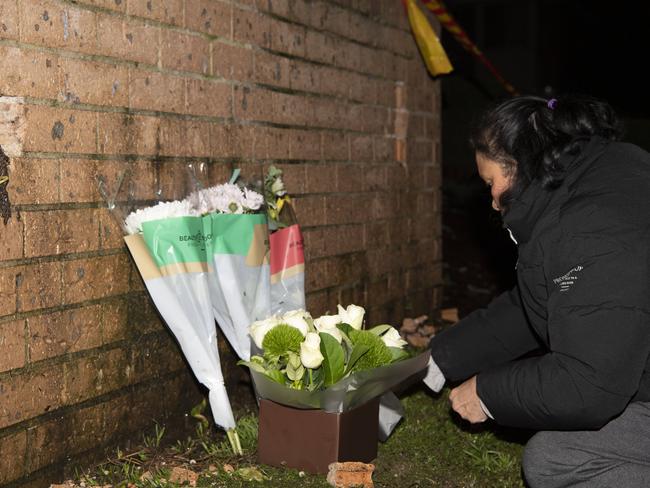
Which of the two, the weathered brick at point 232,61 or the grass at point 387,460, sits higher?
the weathered brick at point 232,61

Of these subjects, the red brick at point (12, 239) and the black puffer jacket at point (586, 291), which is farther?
the red brick at point (12, 239)

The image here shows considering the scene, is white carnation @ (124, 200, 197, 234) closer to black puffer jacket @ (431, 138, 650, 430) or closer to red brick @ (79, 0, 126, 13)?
red brick @ (79, 0, 126, 13)

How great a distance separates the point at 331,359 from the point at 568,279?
0.87 meters

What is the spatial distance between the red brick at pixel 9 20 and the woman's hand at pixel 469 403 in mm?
2060

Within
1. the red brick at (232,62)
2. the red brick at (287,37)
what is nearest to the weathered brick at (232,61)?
the red brick at (232,62)

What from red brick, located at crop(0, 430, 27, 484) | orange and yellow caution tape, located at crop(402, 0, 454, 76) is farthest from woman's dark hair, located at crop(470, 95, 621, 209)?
orange and yellow caution tape, located at crop(402, 0, 454, 76)

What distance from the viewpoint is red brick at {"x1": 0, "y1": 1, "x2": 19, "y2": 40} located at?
112 inches

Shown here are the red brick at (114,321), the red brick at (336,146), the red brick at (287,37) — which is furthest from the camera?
the red brick at (336,146)

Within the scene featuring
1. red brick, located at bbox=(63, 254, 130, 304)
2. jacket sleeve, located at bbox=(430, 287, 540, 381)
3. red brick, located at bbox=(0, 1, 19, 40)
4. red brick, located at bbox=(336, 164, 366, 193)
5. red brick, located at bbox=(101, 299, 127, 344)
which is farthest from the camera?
red brick, located at bbox=(336, 164, 366, 193)

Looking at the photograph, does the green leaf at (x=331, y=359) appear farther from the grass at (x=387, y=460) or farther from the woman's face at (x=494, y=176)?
the woman's face at (x=494, y=176)

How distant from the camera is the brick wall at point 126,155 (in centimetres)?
300

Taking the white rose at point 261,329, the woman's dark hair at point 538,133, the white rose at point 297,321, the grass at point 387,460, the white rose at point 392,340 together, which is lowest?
the grass at point 387,460

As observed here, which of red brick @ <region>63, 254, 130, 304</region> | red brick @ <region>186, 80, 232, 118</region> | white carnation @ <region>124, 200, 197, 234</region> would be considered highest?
red brick @ <region>186, 80, 232, 118</region>

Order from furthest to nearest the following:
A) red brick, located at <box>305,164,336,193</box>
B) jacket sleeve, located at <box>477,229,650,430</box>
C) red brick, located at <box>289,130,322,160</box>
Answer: red brick, located at <box>305,164,336,193</box> → red brick, located at <box>289,130,322,160</box> → jacket sleeve, located at <box>477,229,650,430</box>
